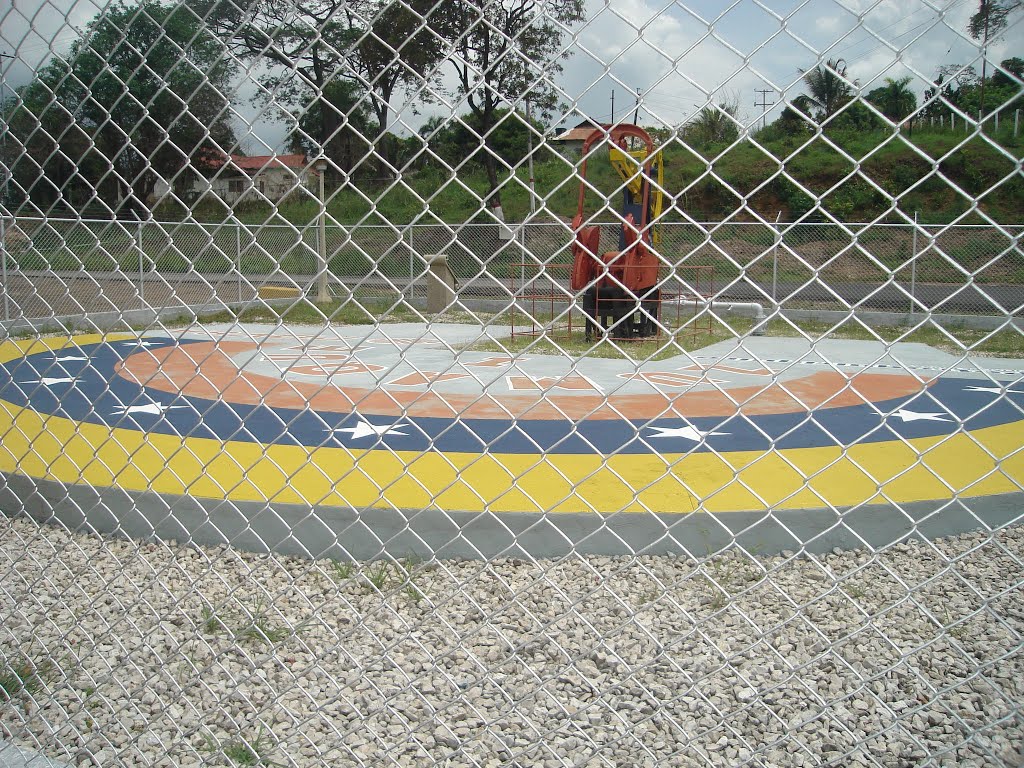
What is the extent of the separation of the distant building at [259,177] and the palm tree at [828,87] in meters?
1.10

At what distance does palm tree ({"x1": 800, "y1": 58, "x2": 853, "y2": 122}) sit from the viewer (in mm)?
1345

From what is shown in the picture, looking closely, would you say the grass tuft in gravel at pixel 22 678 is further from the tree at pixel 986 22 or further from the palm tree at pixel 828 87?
the tree at pixel 986 22

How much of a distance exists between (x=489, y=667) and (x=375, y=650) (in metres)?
0.47

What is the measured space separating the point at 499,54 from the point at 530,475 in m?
3.32

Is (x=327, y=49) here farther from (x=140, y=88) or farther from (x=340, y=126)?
(x=140, y=88)

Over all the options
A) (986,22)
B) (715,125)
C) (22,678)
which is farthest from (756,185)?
(22,678)

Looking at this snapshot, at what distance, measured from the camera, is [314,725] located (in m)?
2.62

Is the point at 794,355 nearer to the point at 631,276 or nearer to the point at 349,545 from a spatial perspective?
the point at 631,276

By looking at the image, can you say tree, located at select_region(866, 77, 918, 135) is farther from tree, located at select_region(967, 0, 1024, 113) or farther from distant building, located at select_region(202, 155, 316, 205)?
distant building, located at select_region(202, 155, 316, 205)

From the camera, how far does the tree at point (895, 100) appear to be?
1506 millimetres

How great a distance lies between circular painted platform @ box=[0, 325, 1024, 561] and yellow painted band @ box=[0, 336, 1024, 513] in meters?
0.02

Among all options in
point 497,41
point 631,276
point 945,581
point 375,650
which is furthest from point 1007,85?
point 631,276

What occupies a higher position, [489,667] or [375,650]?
[489,667]

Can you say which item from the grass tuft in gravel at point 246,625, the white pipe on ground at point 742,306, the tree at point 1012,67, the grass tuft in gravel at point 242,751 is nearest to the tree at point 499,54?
the white pipe on ground at point 742,306
